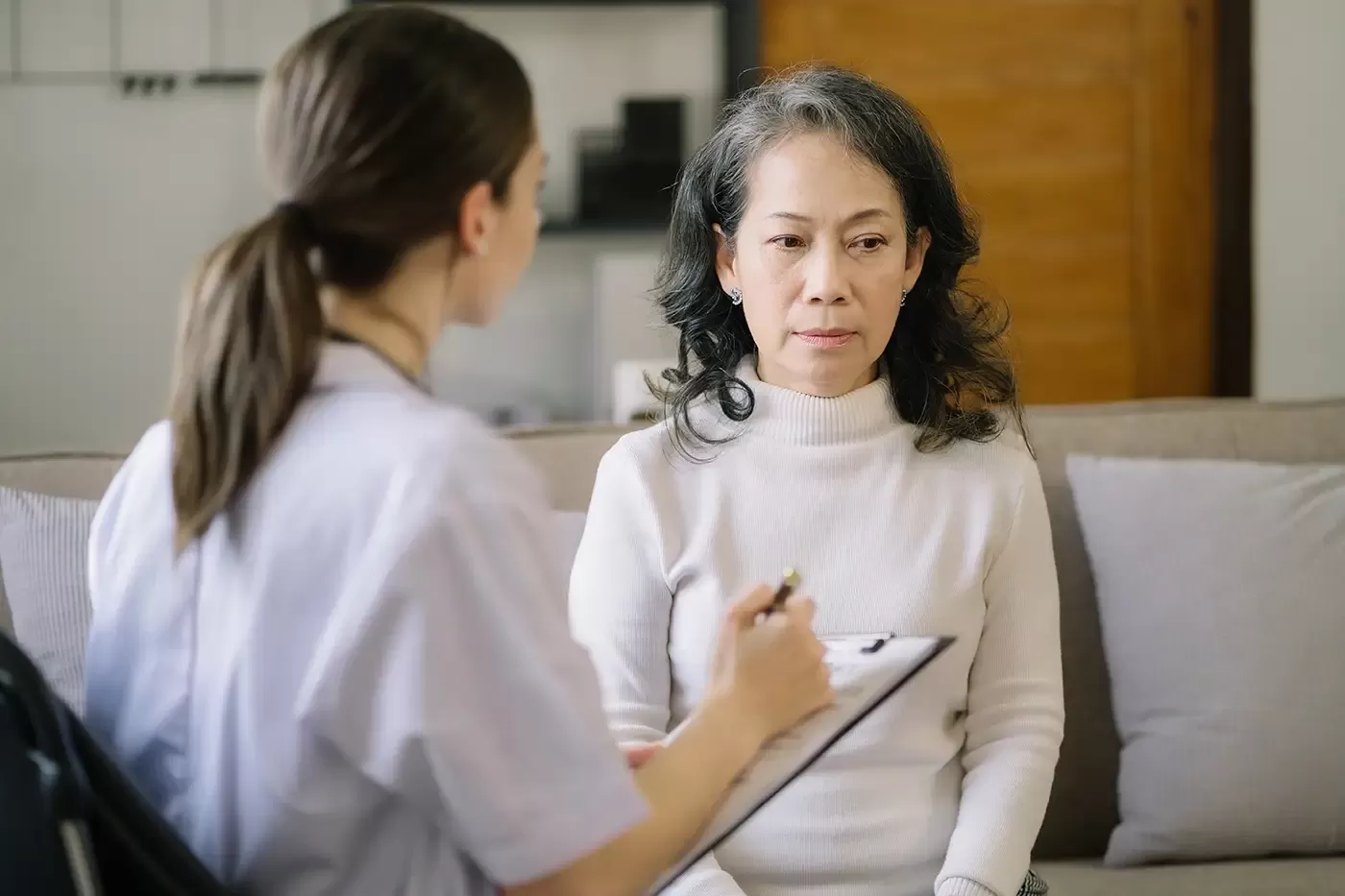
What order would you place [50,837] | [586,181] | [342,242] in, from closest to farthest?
[50,837] → [342,242] → [586,181]

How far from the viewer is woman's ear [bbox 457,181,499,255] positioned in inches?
33.6

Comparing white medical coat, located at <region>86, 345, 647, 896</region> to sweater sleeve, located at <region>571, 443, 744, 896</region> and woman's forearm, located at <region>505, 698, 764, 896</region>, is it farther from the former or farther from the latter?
sweater sleeve, located at <region>571, 443, 744, 896</region>

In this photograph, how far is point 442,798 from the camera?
78cm

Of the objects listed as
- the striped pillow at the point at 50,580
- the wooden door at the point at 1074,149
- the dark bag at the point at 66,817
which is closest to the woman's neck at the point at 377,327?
the dark bag at the point at 66,817

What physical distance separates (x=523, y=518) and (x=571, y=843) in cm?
18

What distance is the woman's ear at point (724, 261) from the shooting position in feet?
4.75

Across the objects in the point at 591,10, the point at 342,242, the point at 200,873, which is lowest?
the point at 200,873

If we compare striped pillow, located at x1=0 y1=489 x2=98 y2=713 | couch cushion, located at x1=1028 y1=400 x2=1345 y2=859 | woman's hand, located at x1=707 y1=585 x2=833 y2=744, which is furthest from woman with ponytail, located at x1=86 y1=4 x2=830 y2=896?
couch cushion, located at x1=1028 y1=400 x2=1345 y2=859

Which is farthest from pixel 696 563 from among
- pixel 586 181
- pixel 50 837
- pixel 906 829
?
pixel 586 181

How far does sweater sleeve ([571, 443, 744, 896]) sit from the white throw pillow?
0.64 m

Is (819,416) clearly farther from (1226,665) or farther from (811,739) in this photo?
(1226,665)

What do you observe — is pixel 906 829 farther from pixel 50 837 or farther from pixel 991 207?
pixel 991 207

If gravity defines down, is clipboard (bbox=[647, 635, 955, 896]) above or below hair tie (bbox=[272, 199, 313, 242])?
below

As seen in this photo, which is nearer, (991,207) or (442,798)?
(442,798)
